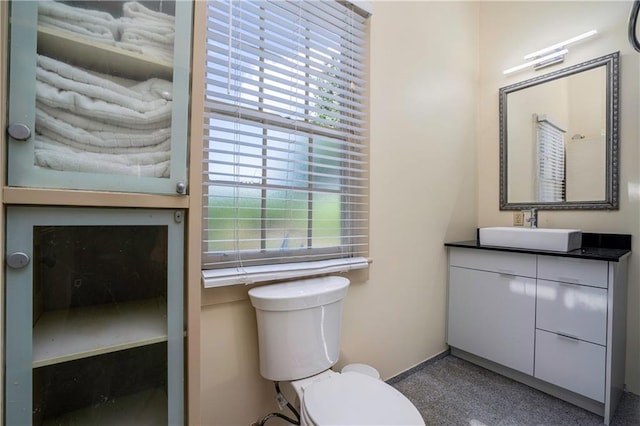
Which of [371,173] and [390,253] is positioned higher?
[371,173]

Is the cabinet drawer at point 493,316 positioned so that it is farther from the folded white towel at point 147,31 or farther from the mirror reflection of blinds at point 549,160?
the folded white towel at point 147,31

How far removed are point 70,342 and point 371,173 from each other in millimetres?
1425

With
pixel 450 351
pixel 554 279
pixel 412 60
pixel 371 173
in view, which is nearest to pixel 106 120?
pixel 371 173

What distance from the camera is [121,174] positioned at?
714 mm

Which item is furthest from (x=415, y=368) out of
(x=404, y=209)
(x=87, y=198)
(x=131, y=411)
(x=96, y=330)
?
(x=87, y=198)

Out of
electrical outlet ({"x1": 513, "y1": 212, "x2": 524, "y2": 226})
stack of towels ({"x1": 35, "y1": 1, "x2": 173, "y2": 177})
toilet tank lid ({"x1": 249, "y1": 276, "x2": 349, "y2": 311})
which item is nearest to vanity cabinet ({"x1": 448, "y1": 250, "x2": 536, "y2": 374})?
electrical outlet ({"x1": 513, "y1": 212, "x2": 524, "y2": 226})

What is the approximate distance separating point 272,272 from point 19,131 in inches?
33.8

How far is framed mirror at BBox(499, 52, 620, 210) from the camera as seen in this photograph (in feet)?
6.05

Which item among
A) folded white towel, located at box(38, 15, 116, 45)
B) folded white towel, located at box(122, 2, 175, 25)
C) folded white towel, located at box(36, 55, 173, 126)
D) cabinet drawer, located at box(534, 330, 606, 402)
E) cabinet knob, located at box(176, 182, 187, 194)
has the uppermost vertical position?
folded white towel, located at box(122, 2, 175, 25)

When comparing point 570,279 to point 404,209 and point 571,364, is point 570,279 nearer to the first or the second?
point 571,364

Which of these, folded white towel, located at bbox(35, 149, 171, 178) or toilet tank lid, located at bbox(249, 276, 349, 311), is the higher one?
folded white towel, located at bbox(35, 149, 171, 178)

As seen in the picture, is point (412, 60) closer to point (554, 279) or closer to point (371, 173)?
point (371, 173)

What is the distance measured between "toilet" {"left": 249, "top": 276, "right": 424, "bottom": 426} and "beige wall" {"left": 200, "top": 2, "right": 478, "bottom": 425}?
152 millimetres

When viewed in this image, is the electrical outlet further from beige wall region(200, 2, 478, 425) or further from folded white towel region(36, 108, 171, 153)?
folded white towel region(36, 108, 171, 153)
